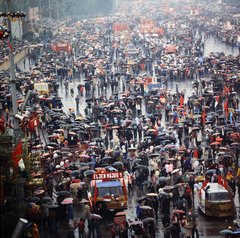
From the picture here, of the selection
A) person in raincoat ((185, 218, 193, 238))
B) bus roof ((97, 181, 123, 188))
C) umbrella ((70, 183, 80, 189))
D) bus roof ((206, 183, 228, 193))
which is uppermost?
bus roof ((97, 181, 123, 188))

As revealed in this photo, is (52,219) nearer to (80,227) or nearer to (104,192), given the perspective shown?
(80,227)

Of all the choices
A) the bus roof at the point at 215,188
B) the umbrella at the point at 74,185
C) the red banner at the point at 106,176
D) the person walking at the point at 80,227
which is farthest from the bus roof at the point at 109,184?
the bus roof at the point at 215,188

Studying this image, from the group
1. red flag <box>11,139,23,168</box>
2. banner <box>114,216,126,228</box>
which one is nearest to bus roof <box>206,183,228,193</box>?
banner <box>114,216,126,228</box>

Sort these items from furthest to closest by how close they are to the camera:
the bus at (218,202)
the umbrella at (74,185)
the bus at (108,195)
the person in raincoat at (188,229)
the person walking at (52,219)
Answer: the umbrella at (74,185)
the bus at (108,195)
the bus at (218,202)
the person walking at (52,219)
the person in raincoat at (188,229)

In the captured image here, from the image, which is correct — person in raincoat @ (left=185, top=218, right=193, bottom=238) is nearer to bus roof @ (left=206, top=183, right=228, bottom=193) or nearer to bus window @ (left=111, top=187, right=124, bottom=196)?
bus roof @ (left=206, top=183, right=228, bottom=193)

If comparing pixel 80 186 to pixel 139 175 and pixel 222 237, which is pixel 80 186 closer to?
pixel 139 175

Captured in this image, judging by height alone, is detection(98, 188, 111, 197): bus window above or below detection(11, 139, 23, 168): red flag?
below

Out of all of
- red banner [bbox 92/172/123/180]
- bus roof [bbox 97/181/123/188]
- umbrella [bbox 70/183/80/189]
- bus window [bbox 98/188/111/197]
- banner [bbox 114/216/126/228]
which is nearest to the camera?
banner [bbox 114/216/126/228]

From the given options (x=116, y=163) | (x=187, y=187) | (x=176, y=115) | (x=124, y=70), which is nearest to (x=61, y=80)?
(x=124, y=70)

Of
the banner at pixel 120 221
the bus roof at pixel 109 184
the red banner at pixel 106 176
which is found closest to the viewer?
the banner at pixel 120 221

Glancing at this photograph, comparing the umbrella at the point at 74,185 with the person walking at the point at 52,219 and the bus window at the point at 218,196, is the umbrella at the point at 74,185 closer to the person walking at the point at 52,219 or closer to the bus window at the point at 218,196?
the person walking at the point at 52,219

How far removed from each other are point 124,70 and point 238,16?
69484mm

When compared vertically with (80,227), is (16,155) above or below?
above

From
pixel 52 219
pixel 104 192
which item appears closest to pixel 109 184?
pixel 104 192
